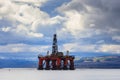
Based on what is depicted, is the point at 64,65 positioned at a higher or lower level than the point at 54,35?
lower

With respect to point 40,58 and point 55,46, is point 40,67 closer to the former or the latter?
point 40,58

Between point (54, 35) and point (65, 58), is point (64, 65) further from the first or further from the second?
point (54, 35)

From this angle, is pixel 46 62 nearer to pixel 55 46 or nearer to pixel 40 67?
pixel 40 67

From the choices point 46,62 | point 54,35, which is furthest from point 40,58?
point 54,35

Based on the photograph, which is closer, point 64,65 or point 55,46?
point 55,46

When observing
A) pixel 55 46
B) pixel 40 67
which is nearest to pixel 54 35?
pixel 55 46

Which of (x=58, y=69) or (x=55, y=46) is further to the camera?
(x=58, y=69)

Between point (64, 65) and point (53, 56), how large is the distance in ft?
26.8

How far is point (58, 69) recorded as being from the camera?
183m

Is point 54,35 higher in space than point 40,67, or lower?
higher

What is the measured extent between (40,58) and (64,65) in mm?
11154

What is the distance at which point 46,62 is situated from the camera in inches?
7288

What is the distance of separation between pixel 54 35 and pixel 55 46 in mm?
6465

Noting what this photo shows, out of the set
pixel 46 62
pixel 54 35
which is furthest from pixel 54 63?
pixel 54 35
